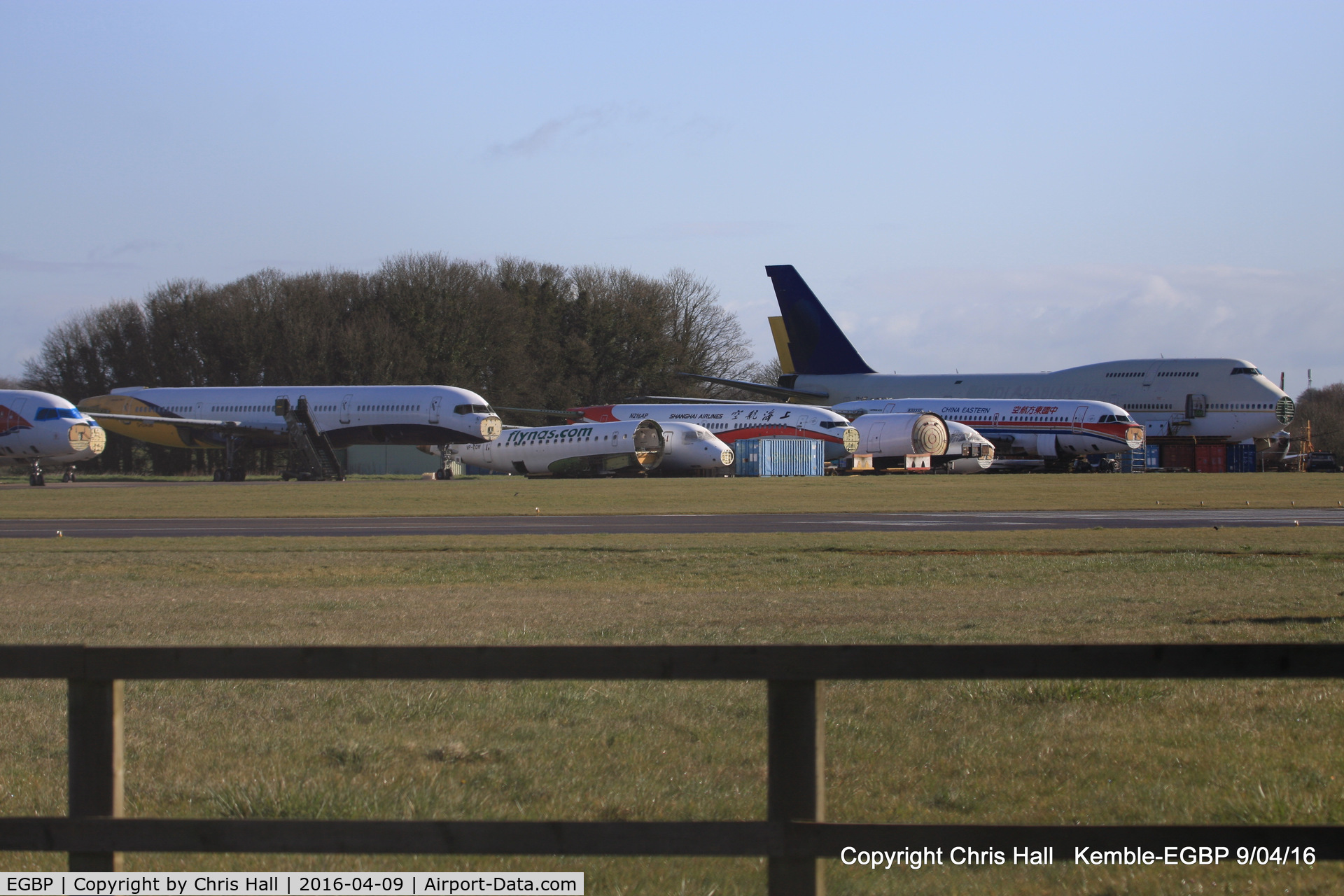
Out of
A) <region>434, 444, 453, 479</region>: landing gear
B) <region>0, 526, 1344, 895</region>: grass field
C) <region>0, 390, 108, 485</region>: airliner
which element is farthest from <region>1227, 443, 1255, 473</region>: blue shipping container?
<region>0, 526, 1344, 895</region>: grass field

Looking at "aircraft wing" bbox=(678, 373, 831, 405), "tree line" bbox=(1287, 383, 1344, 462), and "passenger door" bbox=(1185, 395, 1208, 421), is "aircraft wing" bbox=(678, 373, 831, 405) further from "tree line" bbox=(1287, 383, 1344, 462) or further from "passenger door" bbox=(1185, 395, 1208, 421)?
"tree line" bbox=(1287, 383, 1344, 462)

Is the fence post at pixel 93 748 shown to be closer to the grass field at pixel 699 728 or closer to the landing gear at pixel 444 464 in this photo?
the grass field at pixel 699 728

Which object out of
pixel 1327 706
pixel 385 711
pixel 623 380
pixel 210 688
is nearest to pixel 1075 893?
pixel 1327 706

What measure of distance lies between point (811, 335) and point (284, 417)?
39509mm

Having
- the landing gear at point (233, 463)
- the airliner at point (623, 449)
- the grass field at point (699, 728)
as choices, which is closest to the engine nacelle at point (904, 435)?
the airliner at point (623, 449)

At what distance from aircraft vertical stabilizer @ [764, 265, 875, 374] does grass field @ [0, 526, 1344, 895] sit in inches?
2803

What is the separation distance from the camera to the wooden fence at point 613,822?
3.39m

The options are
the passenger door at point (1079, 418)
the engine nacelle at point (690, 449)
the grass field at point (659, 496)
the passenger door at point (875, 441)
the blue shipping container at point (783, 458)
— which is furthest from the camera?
the passenger door at point (1079, 418)

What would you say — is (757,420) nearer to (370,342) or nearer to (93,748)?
(370,342)

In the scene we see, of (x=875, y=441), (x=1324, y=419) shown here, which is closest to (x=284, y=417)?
(x=875, y=441)

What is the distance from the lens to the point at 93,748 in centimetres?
354

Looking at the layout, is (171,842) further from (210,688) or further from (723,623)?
(723,623)

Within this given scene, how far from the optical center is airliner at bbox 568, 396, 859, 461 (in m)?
62.1

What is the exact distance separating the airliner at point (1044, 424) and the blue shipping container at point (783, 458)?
240 inches
